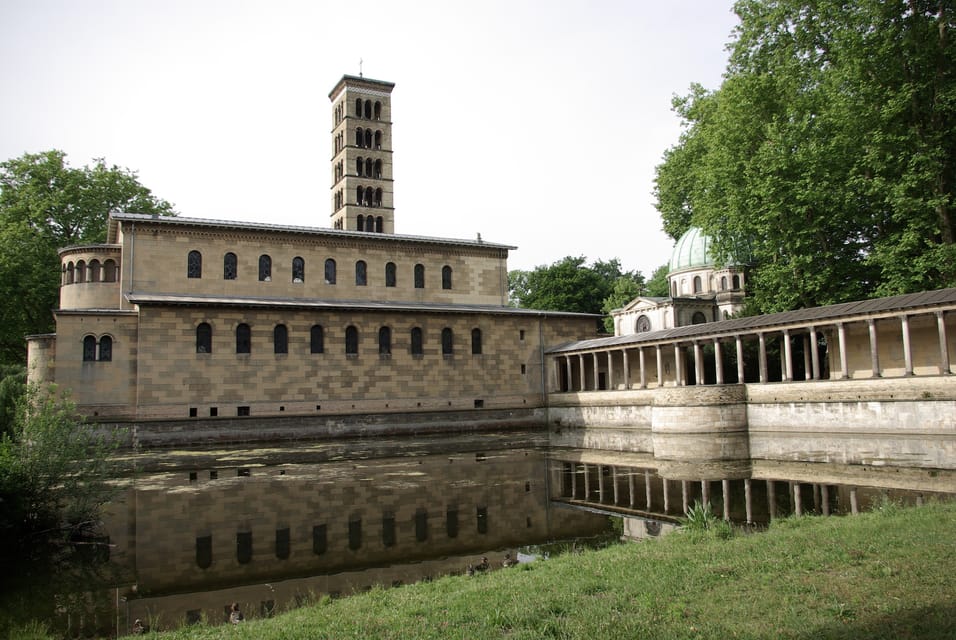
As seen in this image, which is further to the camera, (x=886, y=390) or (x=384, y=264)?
(x=384, y=264)

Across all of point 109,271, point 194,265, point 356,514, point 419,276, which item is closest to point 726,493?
point 356,514

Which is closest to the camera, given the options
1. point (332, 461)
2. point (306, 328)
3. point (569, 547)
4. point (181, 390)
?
point (569, 547)

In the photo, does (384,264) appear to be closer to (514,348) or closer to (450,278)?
(450,278)

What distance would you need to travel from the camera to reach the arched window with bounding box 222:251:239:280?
3994cm

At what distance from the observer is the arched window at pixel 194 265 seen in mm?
38969

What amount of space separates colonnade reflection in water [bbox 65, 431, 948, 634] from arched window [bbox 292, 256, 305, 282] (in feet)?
53.8

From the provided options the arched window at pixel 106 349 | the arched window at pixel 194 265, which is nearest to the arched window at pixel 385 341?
the arched window at pixel 194 265

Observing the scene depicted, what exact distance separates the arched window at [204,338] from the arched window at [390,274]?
12425 millimetres

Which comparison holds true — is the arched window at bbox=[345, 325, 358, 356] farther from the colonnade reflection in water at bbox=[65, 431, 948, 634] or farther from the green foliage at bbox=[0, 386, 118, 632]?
the green foliage at bbox=[0, 386, 118, 632]

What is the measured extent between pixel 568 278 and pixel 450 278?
88.1 ft

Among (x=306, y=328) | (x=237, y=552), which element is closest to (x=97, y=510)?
(x=237, y=552)

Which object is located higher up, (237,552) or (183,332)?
(183,332)

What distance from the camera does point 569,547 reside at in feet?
41.8

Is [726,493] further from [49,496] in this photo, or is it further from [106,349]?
[106,349]
